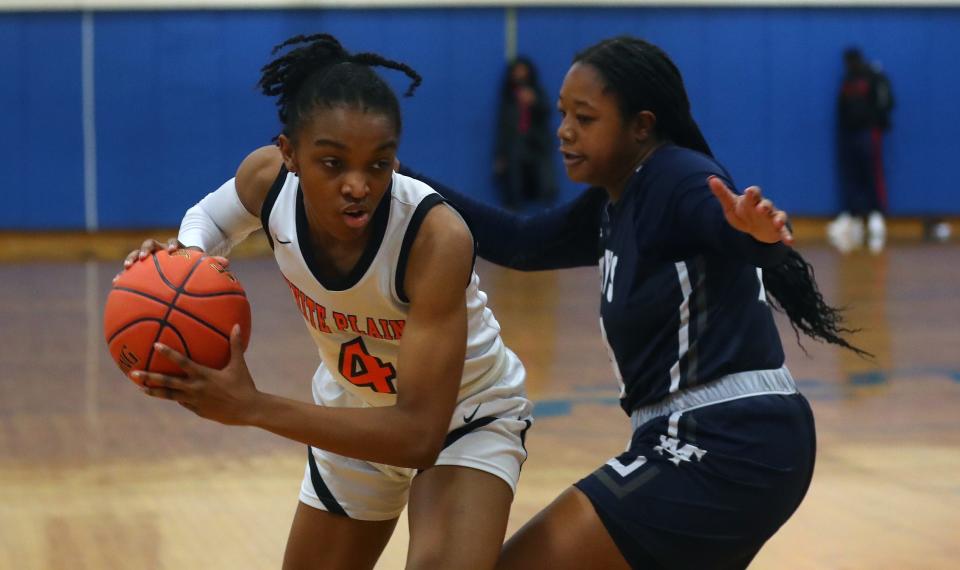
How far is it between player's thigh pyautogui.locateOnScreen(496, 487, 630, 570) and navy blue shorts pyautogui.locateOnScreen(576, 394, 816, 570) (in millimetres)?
22

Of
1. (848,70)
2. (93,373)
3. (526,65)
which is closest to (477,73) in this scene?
(526,65)

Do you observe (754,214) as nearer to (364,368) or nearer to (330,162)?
(330,162)

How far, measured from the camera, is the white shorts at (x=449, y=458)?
3064 millimetres

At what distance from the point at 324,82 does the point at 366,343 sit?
68 centimetres

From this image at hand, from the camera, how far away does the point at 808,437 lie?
2.94 metres

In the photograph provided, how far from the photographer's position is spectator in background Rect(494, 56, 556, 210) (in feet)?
49.8

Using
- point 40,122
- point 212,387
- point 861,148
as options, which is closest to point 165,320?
point 212,387

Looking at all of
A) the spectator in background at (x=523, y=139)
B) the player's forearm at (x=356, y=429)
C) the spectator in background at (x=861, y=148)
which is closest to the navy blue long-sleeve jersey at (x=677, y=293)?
the player's forearm at (x=356, y=429)

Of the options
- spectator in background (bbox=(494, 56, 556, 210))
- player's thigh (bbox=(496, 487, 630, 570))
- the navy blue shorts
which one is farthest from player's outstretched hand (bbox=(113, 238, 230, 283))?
spectator in background (bbox=(494, 56, 556, 210))

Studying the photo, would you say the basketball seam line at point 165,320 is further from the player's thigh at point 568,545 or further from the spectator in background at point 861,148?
the spectator in background at point 861,148

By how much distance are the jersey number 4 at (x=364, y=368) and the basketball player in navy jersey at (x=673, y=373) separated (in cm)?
51

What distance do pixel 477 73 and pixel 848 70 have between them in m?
4.55

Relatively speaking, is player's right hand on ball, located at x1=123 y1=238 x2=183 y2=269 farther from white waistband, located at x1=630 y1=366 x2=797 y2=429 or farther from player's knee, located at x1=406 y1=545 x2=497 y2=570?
white waistband, located at x1=630 y1=366 x2=797 y2=429

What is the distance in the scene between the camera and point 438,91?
50.8 feet
